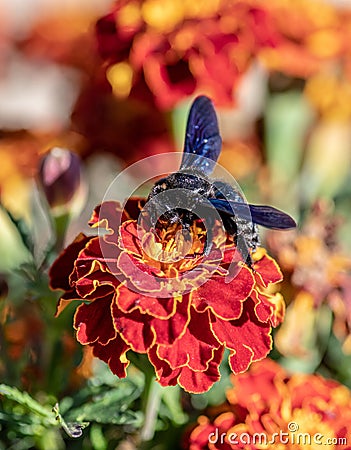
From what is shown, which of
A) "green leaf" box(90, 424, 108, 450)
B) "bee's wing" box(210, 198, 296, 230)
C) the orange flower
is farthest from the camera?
the orange flower

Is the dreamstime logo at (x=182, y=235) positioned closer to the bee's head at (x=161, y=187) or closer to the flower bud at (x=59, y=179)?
the bee's head at (x=161, y=187)

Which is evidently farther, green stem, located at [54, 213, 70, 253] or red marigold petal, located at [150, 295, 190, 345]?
green stem, located at [54, 213, 70, 253]

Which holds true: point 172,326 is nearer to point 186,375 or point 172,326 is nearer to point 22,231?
point 186,375

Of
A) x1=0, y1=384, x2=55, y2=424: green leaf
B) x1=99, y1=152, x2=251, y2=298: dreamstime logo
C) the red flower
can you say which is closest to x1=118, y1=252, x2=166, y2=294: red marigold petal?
x1=99, y1=152, x2=251, y2=298: dreamstime logo

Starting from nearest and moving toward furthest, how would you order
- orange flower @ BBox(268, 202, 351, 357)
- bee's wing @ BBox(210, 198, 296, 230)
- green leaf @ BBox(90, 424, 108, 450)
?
bee's wing @ BBox(210, 198, 296, 230)
green leaf @ BBox(90, 424, 108, 450)
orange flower @ BBox(268, 202, 351, 357)

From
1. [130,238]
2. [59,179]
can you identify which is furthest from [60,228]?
[130,238]

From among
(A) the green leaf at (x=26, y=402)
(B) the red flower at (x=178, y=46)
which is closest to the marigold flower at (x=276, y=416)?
(A) the green leaf at (x=26, y=402)

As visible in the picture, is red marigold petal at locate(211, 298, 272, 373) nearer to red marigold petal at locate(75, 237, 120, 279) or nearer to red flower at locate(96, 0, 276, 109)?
red marigold petal at locate(75, 237, 120, 279)

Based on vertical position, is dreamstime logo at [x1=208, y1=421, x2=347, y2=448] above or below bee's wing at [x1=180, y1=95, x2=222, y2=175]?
below

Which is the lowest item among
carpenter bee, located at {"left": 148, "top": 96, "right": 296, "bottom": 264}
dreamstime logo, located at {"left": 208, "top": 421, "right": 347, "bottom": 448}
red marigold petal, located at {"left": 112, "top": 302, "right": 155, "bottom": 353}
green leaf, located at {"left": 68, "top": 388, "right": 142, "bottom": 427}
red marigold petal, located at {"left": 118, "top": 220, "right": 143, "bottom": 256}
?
dreamstime logo, located at {"left": 208, "top": 421, "right": 347, "bottom": 448}
